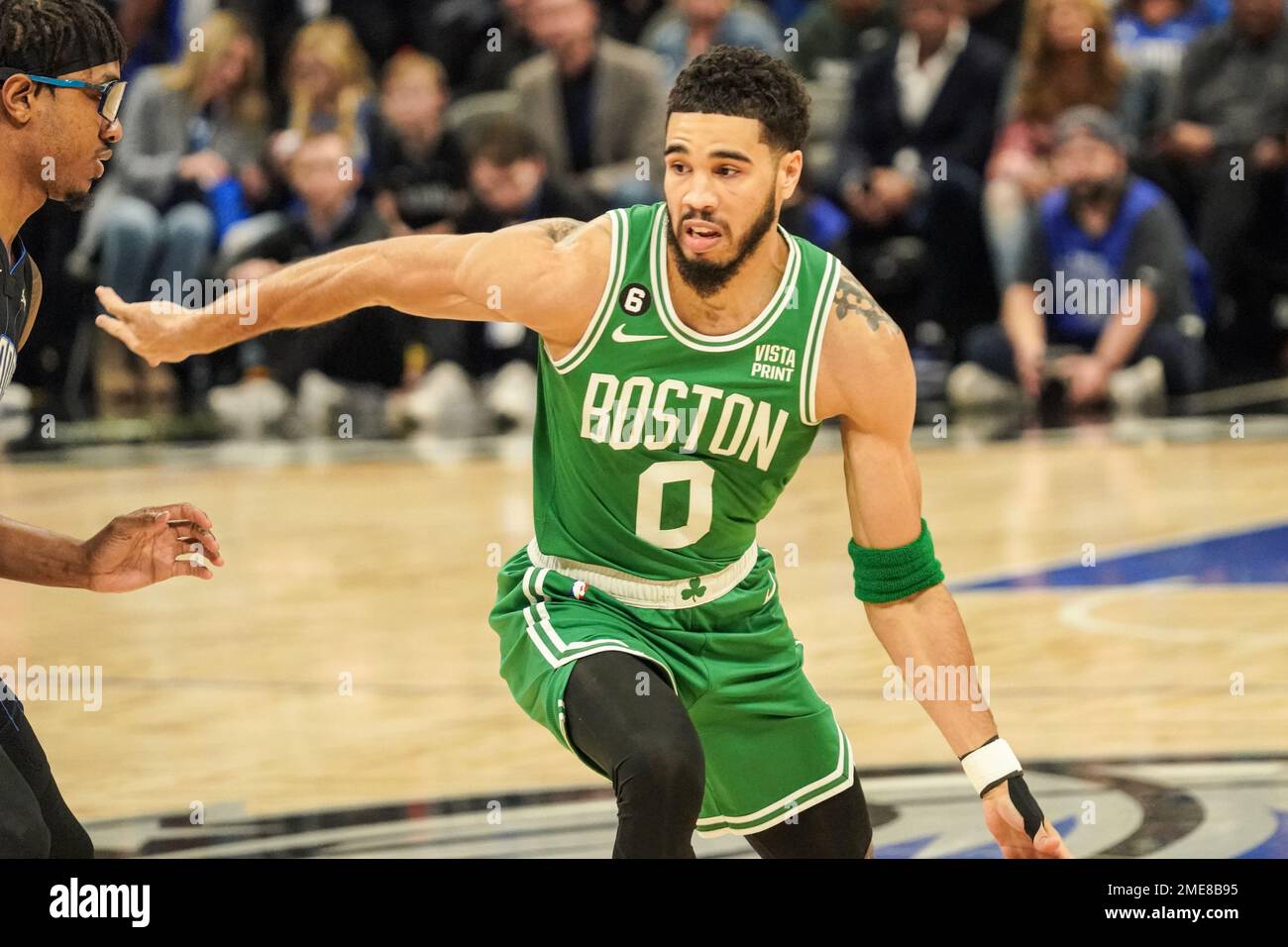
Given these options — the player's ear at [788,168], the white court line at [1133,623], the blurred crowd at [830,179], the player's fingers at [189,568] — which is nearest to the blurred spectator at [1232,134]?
the blurred crowd at [830,179]

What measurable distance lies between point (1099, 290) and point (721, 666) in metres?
9.42

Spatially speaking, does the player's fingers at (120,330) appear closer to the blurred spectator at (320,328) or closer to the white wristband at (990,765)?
the white wristband at (990,765)

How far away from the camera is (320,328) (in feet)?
48.3

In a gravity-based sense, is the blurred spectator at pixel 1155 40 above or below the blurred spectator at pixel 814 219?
above

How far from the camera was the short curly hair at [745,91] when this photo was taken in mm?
4754

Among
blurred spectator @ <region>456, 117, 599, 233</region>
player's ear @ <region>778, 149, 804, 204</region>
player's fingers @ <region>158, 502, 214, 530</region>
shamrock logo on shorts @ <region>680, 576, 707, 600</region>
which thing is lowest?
shamrock logo on shorts @ <region>680, 576, 707, 600</region>

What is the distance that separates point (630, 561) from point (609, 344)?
0.50m

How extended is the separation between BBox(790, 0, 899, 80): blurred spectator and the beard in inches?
433

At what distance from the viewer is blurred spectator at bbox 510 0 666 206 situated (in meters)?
14.2

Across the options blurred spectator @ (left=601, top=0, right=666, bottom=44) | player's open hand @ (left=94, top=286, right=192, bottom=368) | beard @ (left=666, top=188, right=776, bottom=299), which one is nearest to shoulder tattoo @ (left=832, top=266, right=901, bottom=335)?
beard @ (left=666, top=188, right=776, bottom=299)

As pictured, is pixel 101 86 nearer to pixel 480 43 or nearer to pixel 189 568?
pixel 189 568

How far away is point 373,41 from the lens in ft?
53.7

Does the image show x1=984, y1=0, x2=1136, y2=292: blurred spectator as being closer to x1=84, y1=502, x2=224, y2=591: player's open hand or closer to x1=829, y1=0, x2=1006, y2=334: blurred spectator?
x1=829, y1=0, x2=1006, y2=334: blurred spectator

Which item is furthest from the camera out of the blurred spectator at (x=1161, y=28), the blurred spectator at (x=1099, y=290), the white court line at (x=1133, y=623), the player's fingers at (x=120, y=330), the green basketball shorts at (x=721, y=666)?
the blurred spectator at (x=1161, y=28)
